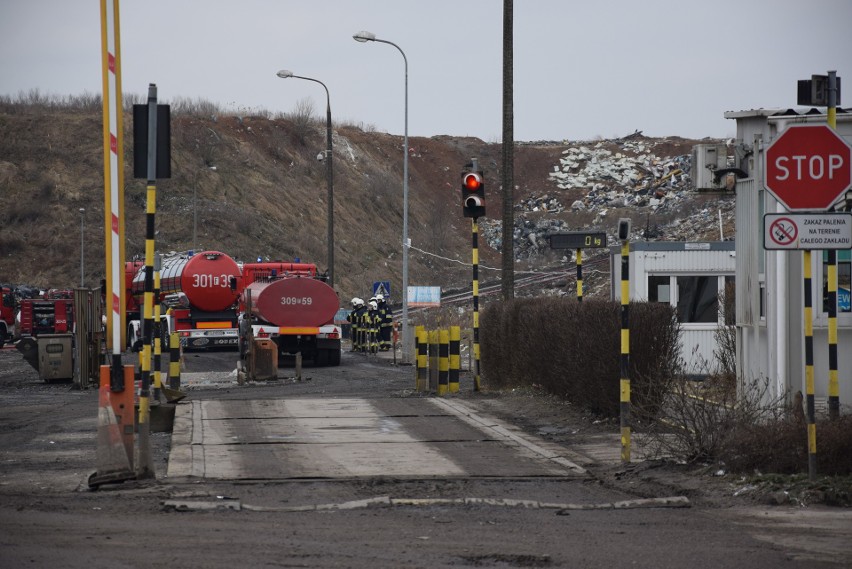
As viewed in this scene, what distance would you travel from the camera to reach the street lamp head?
119 ft

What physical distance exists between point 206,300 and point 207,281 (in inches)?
27.3

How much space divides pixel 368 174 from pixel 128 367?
95.3 m

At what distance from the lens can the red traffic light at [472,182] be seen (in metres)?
20.1

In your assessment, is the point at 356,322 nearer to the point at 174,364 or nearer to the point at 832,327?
the point at 174,364

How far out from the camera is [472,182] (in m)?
20.1

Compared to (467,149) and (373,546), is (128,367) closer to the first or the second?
(373,546)

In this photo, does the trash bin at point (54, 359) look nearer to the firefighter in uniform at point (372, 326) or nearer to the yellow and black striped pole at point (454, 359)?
the yellow and black striped pole at point (454, 359)

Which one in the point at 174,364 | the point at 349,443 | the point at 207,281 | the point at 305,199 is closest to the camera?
the point at 349,443

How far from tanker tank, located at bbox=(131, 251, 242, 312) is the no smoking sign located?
32953 mm

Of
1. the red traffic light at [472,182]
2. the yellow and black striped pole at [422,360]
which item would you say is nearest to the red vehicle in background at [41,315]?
the yellow and black striped pole at [422,360]

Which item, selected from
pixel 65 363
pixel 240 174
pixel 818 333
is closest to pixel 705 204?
pixel 240 174

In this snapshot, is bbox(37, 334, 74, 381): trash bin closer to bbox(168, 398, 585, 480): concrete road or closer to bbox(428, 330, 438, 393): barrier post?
bbox(428, 330, 438, 393): barrier post

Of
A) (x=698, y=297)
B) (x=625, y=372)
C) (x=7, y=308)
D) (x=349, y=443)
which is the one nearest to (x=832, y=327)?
(x=625, y=372)

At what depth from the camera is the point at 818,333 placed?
1366cm
